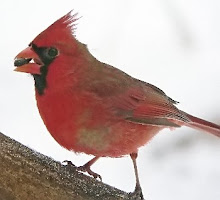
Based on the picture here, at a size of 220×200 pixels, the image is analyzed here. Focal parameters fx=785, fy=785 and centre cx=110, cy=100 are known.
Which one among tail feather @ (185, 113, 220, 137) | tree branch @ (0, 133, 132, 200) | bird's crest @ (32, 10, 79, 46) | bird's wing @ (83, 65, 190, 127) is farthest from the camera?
tail feather @ (185, 113, 220, 137)

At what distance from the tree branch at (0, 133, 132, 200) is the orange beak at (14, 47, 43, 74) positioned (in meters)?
0.19

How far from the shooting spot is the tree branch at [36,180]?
6.01ft

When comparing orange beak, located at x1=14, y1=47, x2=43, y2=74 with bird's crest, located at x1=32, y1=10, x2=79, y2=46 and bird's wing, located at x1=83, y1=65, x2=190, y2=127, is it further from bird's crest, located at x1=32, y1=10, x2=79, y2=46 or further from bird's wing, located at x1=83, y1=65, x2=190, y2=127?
bird's wing, located at x1=83, y1=65, x2=190, y2=127

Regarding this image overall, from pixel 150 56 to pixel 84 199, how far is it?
2.26 meters

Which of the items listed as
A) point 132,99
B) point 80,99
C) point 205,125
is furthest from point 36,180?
point 205,125

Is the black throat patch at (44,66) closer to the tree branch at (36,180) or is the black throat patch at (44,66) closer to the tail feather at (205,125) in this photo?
the tree branch at (36,180)

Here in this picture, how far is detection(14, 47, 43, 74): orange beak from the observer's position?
203 centimetres

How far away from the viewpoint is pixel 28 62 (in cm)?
207

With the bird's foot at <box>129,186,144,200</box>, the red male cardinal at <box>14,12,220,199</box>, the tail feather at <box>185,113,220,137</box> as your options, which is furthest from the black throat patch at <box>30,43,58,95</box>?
the tail feather at <box>185,113,220,137</box>

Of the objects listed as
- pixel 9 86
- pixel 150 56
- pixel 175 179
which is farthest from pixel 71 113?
pixel 150 56

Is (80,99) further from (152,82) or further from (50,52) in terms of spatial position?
(152,82)

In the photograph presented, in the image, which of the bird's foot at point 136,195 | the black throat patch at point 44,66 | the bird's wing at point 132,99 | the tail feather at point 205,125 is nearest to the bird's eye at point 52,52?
the black throat patch at point 44,66

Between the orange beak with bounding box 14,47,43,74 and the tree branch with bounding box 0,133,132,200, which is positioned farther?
the orange beak with bounding box 14,47,43,74

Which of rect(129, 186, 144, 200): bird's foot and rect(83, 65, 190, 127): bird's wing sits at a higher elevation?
rect(83, 65, 190, 127): bird's wing
